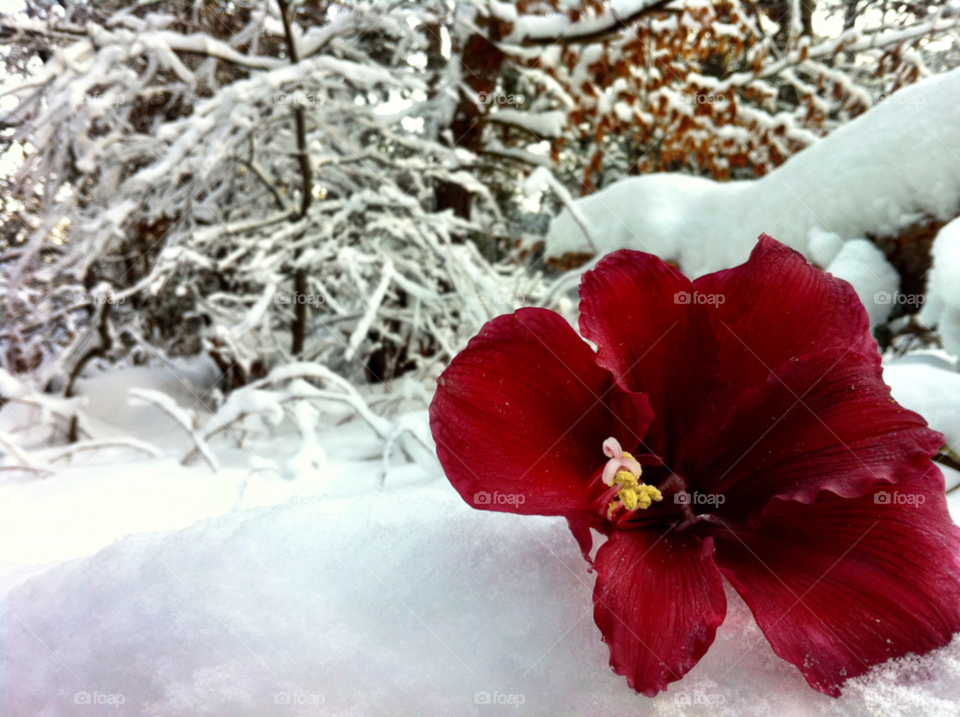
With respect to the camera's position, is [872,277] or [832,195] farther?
[832,195]

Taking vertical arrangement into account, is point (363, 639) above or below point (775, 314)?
below

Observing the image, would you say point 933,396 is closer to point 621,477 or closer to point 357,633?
point 621,477

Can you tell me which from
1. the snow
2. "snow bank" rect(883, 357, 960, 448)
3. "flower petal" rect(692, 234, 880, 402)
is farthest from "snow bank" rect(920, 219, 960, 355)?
"flower petal" rect(692, 234, 880, 402)

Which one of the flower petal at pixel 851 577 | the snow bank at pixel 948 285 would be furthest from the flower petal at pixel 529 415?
the snow bank at pixel 948 285

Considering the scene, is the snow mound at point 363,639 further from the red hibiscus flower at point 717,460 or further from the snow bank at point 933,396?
the snow bank at point 933,396

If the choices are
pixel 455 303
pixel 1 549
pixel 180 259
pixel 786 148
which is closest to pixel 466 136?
pixel 455 303

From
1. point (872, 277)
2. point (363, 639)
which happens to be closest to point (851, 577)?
point (363, 639)
